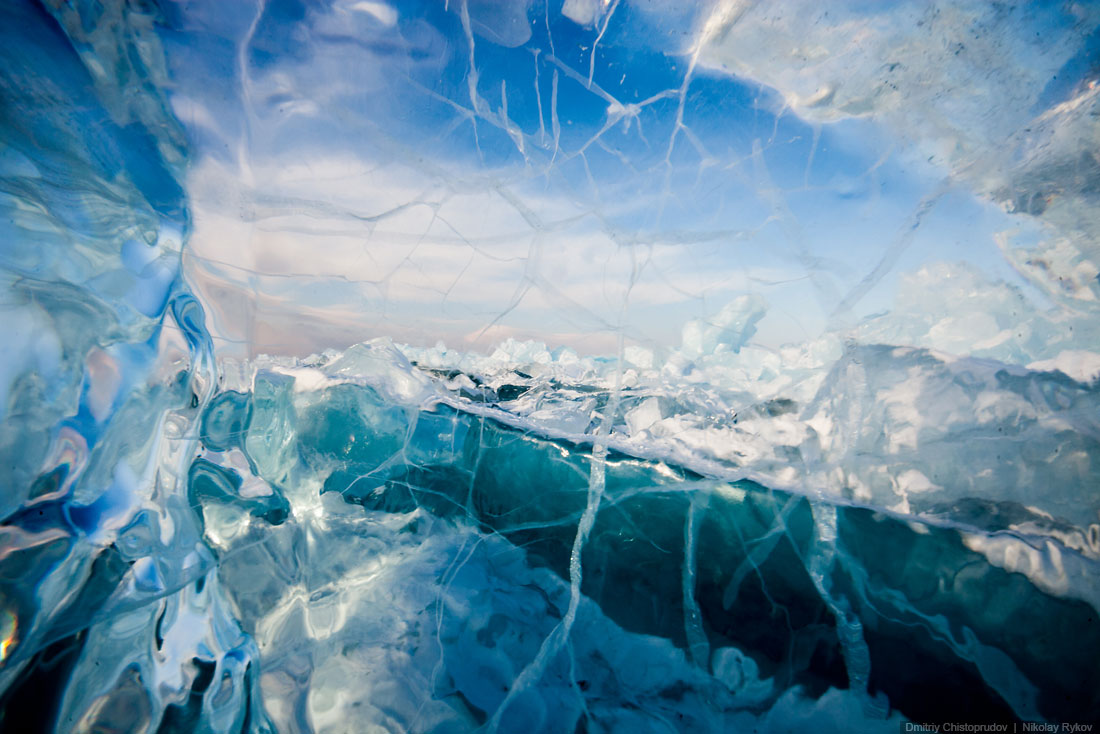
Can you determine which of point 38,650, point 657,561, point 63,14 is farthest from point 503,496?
point 63,14

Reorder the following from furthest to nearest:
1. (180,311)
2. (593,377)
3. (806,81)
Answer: (593,377)
(180,311)
(806,81)

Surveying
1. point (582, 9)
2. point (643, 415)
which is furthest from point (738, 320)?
point (582, 9)

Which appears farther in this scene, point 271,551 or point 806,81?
point 271,551

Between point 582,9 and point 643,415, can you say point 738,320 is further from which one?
point 582,9

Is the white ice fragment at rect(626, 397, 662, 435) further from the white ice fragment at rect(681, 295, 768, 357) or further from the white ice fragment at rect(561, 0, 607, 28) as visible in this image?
the white ice fragment at rect(561, 0, 607, 28)

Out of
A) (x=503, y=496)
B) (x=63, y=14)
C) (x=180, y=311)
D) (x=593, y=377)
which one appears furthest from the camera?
(x=593, y=377)

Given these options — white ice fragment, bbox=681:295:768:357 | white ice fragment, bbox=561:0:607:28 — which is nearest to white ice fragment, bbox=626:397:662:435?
white ice fragment, bbox=681:295:768:357

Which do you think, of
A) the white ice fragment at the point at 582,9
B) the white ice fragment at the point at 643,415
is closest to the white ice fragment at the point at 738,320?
the white ice fragment at the point at 643,415

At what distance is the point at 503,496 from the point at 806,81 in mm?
3514

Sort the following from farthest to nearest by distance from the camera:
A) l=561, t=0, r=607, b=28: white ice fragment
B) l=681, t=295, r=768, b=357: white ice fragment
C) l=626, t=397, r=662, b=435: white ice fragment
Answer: l=681, t=295, r=768, b=357: white ice fragment → l=626, t=397, r=662, b=435: white ice fragment → l=561, t=0, r=607, b=28: white ice fragment

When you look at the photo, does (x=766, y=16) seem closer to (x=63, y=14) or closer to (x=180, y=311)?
(x=63, y=14)

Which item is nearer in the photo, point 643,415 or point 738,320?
point 643,415

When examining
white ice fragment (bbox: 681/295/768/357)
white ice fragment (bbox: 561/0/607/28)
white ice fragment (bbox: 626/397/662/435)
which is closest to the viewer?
white ice fragment (bbox: 561/0/607/28)

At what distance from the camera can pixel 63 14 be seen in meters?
1.83
